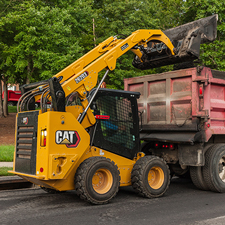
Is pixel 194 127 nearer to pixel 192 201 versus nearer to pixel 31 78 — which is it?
pixel 192 201

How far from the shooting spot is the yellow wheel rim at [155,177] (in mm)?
6820

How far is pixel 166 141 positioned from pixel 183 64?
2.10 m

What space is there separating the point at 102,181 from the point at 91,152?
0.59 metres

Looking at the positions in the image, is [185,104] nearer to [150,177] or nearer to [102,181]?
[150,177]

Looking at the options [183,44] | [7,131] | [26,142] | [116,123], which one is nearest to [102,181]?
[116,123]

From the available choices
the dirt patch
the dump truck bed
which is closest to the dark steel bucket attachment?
the dump truck bed

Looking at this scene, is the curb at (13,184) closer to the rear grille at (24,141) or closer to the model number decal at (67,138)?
the rear grille at (24,141)

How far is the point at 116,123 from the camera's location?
22.4 feet

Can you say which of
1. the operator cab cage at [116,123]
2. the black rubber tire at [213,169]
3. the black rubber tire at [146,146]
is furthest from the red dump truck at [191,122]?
the operator cab cage at [116,123]

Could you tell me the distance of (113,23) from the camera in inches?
862

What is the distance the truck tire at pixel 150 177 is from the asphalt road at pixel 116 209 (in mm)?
184

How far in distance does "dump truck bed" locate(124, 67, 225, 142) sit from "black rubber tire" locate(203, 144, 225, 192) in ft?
1.50

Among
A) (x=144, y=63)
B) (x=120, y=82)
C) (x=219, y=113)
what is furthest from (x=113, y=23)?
(x=219, y=113)

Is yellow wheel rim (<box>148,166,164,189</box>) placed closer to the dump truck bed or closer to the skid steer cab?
the skid steer cab
